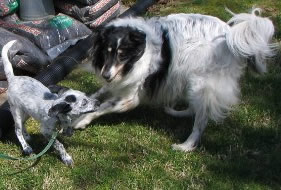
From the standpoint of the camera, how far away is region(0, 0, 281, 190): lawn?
13.6ft

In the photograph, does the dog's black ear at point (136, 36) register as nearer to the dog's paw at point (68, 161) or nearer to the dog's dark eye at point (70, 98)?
the dog's dark eye at point (70, 98)

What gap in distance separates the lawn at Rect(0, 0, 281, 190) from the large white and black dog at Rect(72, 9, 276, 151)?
0.22m

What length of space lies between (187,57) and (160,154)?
95cm

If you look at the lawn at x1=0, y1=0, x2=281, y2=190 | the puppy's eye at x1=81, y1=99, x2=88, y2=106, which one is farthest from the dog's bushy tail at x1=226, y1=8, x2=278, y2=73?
the puppy's eye at x1=81, y1=99, x2=88, y2=106

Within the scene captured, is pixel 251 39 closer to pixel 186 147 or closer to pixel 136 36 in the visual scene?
pixel 136 36

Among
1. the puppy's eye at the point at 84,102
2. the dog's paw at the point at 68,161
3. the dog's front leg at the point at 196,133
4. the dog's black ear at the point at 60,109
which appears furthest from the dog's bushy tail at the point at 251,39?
the dog's paw at the point at 68,161

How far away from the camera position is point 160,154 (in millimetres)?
4508

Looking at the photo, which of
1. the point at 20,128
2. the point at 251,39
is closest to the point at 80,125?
the point at 20,128

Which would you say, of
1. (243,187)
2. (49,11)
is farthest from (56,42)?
(243,187)

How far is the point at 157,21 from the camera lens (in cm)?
495

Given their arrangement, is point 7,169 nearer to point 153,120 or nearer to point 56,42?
point 153,120

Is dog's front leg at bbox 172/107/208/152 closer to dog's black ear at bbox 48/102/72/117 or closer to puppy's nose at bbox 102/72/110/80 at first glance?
puppy's nose at bbox 102/72/110/80

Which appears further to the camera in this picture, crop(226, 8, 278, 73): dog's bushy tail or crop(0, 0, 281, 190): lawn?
crop(226, 8, 278, 73): dog's bushy tail

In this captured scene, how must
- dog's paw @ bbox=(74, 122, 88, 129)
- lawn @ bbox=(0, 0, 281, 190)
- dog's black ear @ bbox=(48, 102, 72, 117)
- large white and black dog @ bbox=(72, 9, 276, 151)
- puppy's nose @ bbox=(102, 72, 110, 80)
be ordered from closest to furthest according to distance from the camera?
dog's black ear @ bbox=(48, 102, 72, 117), lawn @ bbox=(0, 0, 281, 190), large white and black dog @ bbox=(72, 9, 276, 151), puppy's nose @ bbox=(102, 72, 110, 80), dog's paw @ bbox=(74, 122, 88, 129)
